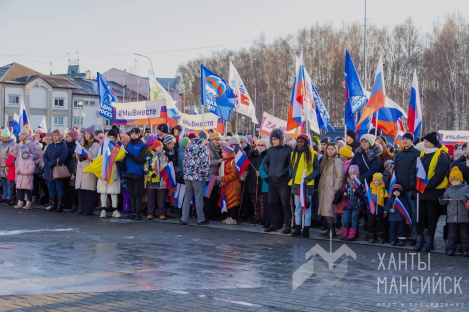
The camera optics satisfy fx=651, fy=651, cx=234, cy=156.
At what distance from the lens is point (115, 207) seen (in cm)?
1467

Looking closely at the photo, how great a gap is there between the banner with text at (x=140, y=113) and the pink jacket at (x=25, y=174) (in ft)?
8.71

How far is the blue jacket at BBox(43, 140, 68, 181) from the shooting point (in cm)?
1544

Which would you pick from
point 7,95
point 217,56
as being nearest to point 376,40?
point 217,56

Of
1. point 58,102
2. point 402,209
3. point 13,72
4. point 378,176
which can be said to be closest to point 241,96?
point 378,176

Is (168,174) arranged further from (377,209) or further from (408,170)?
(408,170)

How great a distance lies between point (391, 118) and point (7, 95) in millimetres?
76187

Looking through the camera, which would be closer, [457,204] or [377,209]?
[457,204]

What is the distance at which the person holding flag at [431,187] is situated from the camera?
1067 centimetres

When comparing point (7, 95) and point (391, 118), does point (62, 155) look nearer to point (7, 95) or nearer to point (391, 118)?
point (391, 118)

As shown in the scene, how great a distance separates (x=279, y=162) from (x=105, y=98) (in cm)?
827

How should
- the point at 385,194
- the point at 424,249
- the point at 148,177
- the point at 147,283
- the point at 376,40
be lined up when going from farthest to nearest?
the point at 376,40 < the point at 148,177 < the point at 385,194 < the point at 424,249 < the point at 147,283

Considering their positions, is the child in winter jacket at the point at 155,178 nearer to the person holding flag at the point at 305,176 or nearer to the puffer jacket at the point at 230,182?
the puffer jacket at the point at 230,182

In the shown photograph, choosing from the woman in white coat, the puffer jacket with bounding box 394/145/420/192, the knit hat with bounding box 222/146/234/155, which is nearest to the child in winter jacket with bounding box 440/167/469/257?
the puffer jacket with bounding box 394/145/420/192

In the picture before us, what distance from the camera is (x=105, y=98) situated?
19125 mm
